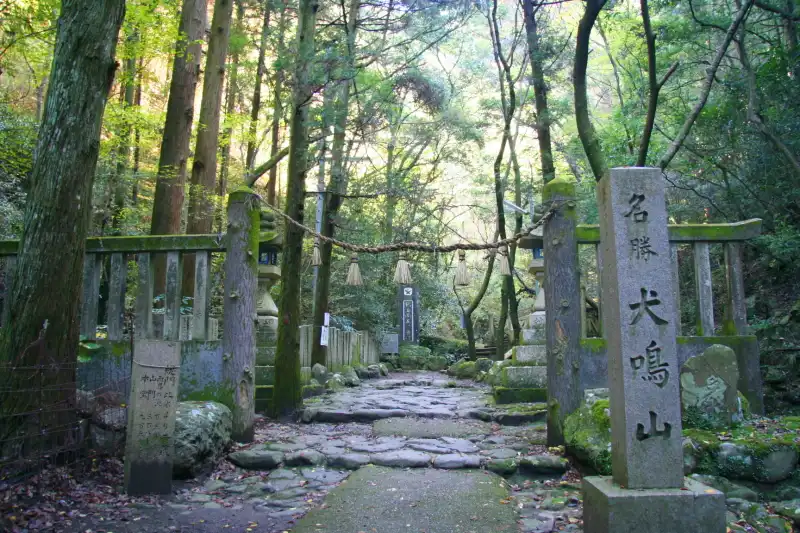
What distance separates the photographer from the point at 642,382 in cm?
374

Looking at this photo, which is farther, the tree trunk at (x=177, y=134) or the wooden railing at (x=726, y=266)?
the tree trunk at (x=177, y=134)

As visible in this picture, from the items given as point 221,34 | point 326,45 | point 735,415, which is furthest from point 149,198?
point 735,415

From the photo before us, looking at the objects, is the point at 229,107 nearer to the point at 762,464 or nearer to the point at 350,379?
the point at 350,379

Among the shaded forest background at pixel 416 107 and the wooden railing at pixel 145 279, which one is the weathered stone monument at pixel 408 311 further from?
the wooden railing at pixel 145 279

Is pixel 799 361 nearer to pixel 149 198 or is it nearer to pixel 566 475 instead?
pixel 566 475

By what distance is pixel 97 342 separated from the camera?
22.2 feet

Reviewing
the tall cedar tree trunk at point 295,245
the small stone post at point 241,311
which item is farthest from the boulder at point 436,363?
the small stone post at point 241,311

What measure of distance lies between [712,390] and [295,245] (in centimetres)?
565

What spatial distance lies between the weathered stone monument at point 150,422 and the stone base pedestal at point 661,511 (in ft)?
11.7

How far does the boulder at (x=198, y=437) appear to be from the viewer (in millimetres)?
5102

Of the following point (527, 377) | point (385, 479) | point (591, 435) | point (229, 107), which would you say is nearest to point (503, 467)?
point (591, 435)

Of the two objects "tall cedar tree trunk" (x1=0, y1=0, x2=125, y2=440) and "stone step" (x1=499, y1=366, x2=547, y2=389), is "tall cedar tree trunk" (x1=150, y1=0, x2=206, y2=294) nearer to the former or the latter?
"tall cedar tree trunk" (x1=0, y1=0, x2=125, y2=440)

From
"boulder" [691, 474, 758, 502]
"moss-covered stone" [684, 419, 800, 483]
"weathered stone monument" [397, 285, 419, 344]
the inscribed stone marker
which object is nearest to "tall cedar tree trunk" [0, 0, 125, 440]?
the inscribed stone marker

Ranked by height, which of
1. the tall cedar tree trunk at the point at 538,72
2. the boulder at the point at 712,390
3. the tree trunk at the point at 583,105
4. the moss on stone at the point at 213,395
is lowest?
the moss on stone at the point at 213,395
